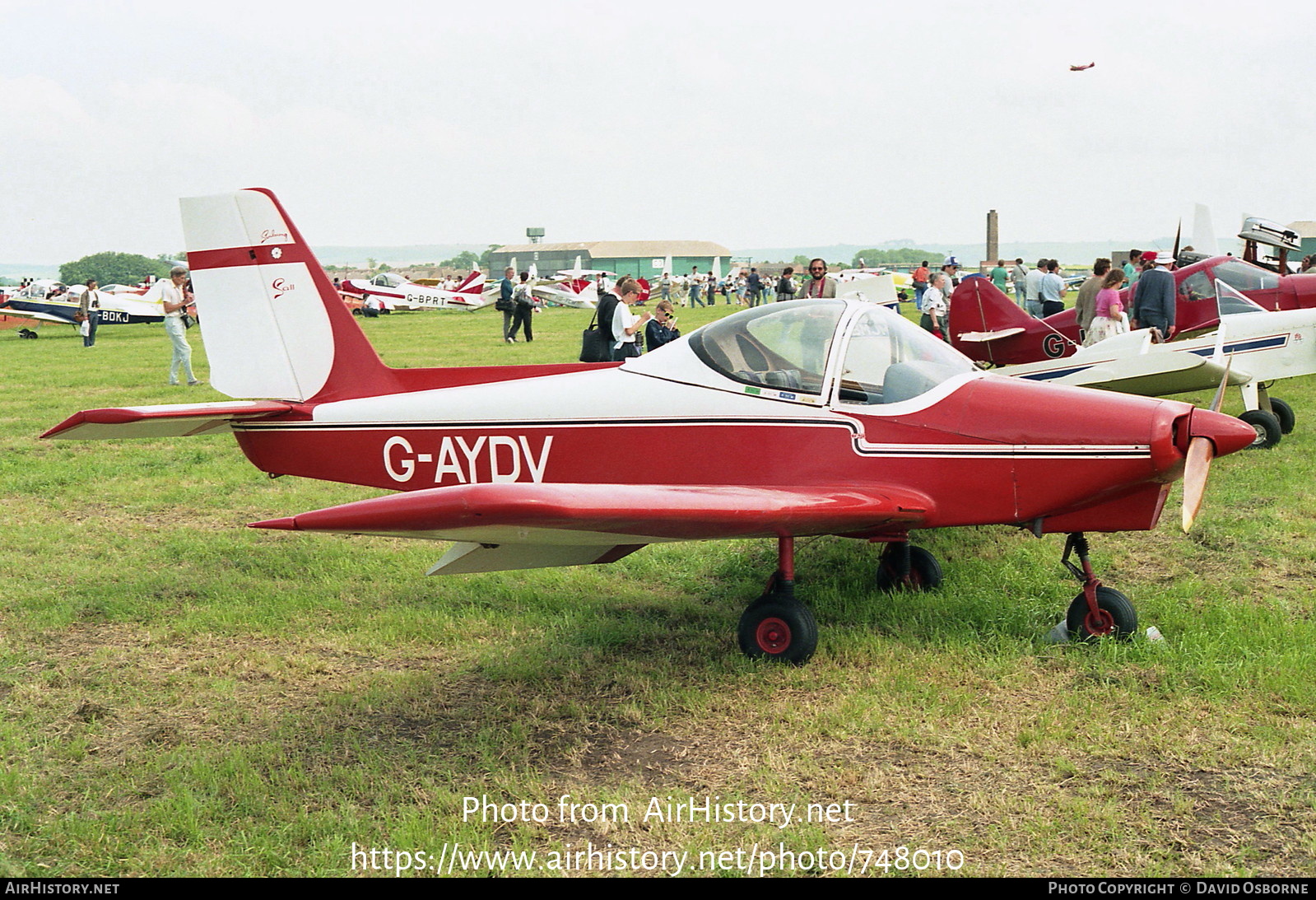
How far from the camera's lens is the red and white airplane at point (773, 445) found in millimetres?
4504

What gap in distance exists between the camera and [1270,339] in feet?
33.3

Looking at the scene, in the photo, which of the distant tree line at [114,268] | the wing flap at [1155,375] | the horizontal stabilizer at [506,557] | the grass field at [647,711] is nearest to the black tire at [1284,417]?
the wing flap at [1155,375]

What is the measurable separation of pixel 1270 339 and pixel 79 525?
11030 mm

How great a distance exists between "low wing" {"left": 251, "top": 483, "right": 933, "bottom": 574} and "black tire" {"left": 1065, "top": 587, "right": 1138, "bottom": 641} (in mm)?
957

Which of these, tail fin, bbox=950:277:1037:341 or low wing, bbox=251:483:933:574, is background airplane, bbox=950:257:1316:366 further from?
low wing, bbox=251:483:933:574

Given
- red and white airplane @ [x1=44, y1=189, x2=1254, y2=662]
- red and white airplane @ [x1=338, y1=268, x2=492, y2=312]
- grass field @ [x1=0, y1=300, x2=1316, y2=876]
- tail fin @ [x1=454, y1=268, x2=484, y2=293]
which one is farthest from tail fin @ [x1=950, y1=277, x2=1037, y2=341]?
tail fin @ [x1=454, y1=268, x2=484, y2=293]

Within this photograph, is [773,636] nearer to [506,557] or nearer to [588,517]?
[506,557]

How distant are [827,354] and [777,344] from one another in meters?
0.28

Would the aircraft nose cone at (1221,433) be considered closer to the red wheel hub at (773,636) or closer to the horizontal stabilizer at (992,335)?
the red wheel hub at (773,636)

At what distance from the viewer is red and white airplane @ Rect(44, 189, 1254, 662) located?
177 inches

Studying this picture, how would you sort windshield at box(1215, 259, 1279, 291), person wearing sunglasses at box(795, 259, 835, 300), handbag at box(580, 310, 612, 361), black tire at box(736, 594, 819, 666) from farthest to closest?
1. person wearing sunglasses at box(795, 259, 835, 300)
2. windshield at box(1215, 259, 1279, 291)
3. handbag at box(580, 310, 612, 361)
4. black tire at box(736, 594, 819, 666)

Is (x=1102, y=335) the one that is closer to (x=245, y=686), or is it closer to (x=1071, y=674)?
(x=1071, y=674)

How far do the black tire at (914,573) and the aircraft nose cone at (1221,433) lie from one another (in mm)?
1879
